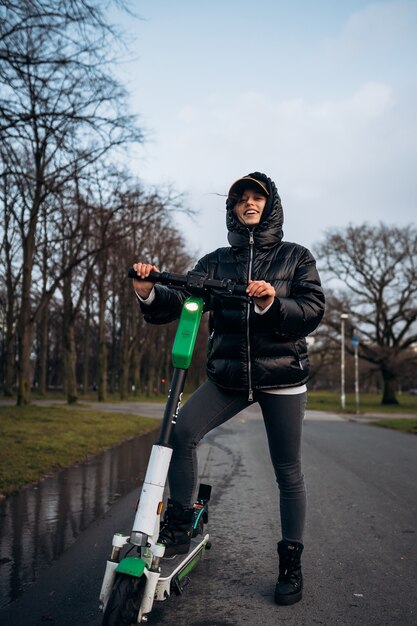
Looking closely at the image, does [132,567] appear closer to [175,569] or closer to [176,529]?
[175,569]

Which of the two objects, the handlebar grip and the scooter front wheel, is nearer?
the scooter front wheel

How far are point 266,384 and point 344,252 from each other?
142 ft

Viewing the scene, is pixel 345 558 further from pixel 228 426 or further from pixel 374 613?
pixel 228 426

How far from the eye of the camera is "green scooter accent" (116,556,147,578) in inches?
95.6

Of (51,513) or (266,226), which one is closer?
(266,226)

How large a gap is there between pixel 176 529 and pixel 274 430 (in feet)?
2.55

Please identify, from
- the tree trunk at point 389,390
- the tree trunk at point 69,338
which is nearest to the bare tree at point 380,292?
the tree trunk at point 389,390

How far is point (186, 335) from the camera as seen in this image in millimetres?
2941

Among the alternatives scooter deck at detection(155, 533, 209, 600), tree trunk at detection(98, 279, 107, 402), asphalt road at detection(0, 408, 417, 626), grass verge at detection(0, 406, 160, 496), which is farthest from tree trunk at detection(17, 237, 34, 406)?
scooter deck at detection(155, 533, 209, 600)

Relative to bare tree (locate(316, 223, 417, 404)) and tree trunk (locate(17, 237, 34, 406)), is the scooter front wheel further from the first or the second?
bare tree (locate(316, 223, 417, 404))

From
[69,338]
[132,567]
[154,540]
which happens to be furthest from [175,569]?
[69,338]

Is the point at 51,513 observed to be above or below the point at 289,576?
below

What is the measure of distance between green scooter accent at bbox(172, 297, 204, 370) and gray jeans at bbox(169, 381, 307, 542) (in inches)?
22.3

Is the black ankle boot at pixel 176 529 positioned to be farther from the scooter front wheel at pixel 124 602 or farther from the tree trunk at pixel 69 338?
the tree trunk at pixel 69 338
